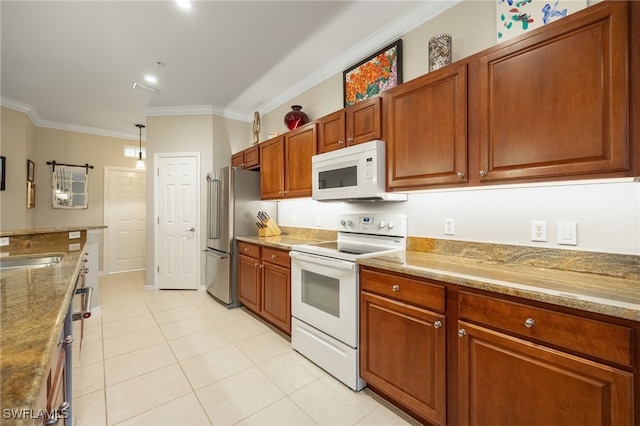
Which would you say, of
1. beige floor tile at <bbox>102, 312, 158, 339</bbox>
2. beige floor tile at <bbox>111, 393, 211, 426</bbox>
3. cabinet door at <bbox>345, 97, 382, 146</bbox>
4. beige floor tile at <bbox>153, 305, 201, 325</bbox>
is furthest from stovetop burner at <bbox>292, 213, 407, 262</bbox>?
beige floor tile at <bbox>102, 312, 158, 339</bbox>

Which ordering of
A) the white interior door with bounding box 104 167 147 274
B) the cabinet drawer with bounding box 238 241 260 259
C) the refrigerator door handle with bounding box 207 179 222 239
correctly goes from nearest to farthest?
the cabinet drawer with bounding box 238 241 260 259
the refrigerator door handle with bounding box 207 179 222 239
the white interior door with bounding box 104 167 147 274

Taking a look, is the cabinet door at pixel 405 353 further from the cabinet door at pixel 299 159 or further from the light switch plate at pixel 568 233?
the cabinet door at pixel 299 159

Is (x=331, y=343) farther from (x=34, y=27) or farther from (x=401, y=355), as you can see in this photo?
(x=34, y=27)

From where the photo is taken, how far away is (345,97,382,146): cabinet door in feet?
6.83

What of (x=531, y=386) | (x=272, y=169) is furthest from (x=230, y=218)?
(x=531, y=386)

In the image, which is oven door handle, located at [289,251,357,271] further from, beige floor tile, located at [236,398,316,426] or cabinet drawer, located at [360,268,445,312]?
beige floor tile, located at [236,398,316,426]

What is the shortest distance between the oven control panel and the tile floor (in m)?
1.15

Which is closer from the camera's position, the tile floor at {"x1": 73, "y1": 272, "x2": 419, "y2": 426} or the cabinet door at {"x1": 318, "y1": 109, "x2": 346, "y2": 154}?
the tile floor at {"x1": 73, "y1": 272, "x2": 419, "y2": 426}

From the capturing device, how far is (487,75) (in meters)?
1.52

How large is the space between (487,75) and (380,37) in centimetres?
127

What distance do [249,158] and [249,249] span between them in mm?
1269

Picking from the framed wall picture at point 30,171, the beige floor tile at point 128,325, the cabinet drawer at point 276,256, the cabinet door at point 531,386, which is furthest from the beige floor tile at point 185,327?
the framed wall picture at point 30,171

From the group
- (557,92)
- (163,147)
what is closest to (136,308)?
(163,147)

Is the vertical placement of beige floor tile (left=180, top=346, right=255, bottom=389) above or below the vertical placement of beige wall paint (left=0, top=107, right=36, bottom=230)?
below
